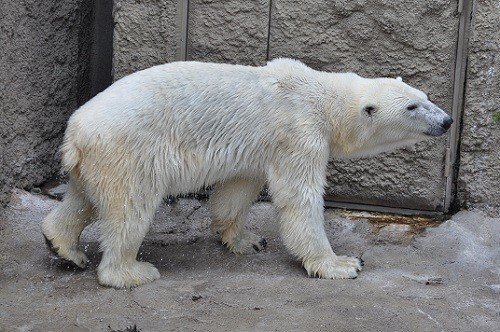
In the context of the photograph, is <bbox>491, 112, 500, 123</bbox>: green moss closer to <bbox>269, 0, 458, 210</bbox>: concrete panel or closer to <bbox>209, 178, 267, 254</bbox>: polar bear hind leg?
<bbox>269, 0, 458, 210</bbox>: concrete panel

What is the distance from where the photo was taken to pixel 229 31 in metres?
5.45

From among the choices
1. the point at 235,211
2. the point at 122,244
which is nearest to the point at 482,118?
the point at 235,211

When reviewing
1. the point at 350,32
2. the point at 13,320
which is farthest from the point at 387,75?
the point at 13,320

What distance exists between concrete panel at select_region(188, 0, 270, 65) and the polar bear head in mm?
853

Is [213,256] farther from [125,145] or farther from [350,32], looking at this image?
[350,32]

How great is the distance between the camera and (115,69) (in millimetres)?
5551

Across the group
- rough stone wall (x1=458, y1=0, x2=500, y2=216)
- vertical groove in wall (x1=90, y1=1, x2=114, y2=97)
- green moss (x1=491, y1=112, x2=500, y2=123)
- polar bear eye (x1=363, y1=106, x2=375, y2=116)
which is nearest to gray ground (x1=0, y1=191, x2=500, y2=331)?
rough stone wall (x1=458, y1=0, x2=500, y2=216)

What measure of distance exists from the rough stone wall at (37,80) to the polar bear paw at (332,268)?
196cm

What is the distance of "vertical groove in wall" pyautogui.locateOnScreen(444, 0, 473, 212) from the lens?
5.29 metres

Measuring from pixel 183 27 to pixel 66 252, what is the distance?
1.60 m

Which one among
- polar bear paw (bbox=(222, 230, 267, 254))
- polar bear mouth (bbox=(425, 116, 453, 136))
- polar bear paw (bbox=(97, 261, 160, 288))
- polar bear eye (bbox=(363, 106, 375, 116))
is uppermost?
polar bear eye (bbox=(363, 106, 375, 116))

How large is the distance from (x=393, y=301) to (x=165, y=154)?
4.40 ft

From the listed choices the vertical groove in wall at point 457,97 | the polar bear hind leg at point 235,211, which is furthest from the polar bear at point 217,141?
the vertical groove in wall at point 457,97

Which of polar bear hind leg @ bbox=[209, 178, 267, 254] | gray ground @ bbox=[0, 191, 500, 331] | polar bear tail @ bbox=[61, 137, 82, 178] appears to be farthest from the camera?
polar bear hind leg @ bbox=[209, 178, 267, 254]
